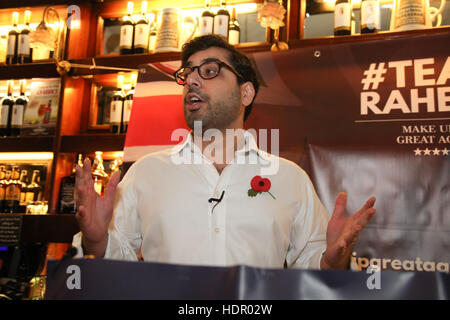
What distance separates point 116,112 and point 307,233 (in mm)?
1736

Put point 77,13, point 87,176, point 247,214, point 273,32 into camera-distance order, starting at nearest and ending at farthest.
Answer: point 87,176 → point 247,214 → point 273,32 → point 77,13

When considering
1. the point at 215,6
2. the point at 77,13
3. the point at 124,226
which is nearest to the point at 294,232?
the point at 124,226

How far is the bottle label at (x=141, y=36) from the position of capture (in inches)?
114

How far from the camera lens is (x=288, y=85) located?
2141 mm

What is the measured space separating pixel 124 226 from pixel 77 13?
6.88 feet

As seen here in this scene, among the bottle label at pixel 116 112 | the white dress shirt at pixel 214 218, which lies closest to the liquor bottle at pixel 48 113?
the bottle label at pixel 116 112

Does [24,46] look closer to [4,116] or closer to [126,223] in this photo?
[4,116]

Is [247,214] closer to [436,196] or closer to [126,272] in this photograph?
[436,196]

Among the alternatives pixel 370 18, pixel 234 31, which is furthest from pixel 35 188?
pixel 370 18

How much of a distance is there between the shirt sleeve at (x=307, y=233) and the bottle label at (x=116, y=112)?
1.57 meters

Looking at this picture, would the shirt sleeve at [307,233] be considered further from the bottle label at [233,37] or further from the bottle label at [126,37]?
the bottle label at [126,37]

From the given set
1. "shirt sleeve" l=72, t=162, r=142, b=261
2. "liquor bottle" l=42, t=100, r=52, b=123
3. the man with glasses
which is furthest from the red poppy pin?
"liquor bottle" l=42, t=100, r=52, b=123
